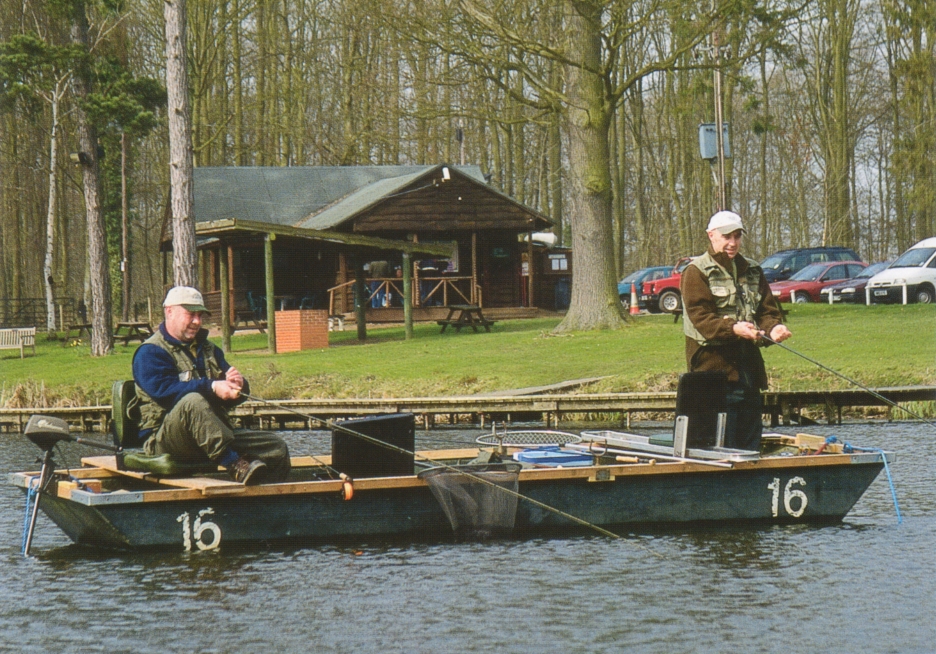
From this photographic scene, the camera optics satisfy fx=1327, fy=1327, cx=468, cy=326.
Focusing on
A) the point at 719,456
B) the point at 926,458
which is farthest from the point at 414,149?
the point at 719,456

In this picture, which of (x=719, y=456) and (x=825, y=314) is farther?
(x=825, y=314)

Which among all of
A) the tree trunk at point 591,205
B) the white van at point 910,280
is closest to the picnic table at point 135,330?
the tree trunk at point 591,205

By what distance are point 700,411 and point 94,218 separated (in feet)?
71.5

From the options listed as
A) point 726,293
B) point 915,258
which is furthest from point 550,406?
point 915,258

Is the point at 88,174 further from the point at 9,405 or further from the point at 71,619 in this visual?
the point at 71,619

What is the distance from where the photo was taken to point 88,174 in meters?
30.0

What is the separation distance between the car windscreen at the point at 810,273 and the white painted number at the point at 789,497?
2864cm

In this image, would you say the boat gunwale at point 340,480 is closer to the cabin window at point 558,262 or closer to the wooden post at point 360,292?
the wooden post at point 360,292

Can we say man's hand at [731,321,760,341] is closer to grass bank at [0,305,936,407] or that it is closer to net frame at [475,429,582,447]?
net frame at [475,429,582,447]

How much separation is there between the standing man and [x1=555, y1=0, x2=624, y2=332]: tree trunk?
1603 centimetres

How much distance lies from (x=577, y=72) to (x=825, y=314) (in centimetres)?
834

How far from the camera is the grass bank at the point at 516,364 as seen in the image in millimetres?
20578

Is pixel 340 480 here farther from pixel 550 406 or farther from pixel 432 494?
pixel 550 406

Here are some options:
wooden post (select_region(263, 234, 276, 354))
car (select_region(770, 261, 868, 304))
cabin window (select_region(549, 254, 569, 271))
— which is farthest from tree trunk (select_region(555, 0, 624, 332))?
car (select_region(770, 261, 868, 304))
